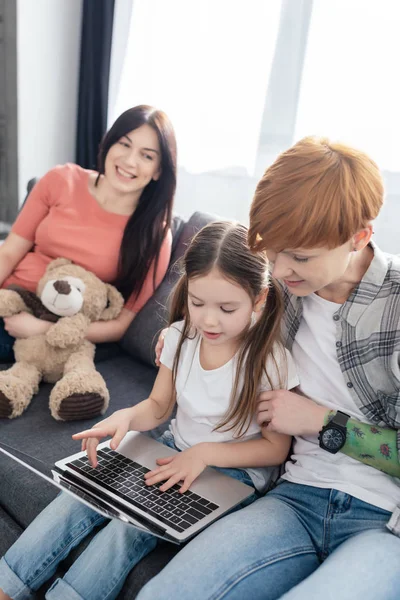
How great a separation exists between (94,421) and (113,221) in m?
0.69

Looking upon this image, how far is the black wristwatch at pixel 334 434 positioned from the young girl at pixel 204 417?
0.12 m

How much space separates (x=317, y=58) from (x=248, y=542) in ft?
5.18

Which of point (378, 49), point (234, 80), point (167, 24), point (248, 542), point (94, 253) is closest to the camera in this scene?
point (248, 542)

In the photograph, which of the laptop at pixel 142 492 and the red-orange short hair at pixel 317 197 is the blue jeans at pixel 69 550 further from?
the red-orange short hair at pixel 317 197

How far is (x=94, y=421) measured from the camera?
5.34 ft

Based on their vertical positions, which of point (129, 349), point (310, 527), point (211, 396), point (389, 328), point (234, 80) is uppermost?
point (234, 80)

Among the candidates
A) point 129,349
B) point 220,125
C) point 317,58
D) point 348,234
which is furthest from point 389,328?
point 220,125

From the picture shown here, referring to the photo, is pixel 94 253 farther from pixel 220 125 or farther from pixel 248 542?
pixel 248 542

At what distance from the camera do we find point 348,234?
1.04 m

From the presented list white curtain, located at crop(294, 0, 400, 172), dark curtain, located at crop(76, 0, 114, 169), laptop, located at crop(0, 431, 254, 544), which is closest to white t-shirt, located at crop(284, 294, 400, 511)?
laptop, located at crop(0, 431, 254, 544)

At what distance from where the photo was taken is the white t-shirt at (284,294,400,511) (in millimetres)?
1143

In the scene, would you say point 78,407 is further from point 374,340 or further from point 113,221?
point 374,340

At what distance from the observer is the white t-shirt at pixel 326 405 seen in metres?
1.14

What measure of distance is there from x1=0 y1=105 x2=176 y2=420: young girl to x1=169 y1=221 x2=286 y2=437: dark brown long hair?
709 millimetres
